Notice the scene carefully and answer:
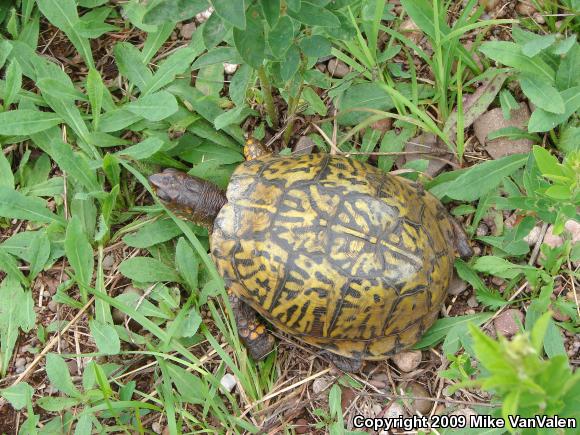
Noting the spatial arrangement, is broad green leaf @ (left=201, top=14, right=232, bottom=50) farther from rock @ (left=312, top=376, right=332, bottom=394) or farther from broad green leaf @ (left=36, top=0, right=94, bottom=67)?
rock @ (left=312, top=376, right=332, bottom=394)

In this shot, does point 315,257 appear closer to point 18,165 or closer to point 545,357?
point 545,357

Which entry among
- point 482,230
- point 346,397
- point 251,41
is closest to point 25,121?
point 251,41

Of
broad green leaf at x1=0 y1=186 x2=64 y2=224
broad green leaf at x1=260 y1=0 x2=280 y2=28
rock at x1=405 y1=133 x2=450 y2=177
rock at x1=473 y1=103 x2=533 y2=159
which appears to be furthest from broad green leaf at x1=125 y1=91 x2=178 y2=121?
rock at x1=473 y1=103 x2=533 y2=159

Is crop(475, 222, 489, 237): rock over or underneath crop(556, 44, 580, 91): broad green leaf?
underneath

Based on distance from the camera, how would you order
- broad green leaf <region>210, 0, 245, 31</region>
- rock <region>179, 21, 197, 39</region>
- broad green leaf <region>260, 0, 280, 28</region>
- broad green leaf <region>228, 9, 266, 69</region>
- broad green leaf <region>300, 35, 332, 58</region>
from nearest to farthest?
broad green leaf <region>210, 0, 245, 31</region>, broad green leaf <region>260, 0, 280, 28</region>, broad green leaf <region>228, 9, 266, 69</region>, broad green leaf <region>300, 35, 332, 58</region>, rock <region>179, 21, 197, 39</region>

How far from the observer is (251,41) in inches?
79.0

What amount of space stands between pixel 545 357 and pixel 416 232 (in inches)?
27.8

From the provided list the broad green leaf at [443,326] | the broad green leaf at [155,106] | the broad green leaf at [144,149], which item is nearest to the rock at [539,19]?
the broad green leaf at [443,326]

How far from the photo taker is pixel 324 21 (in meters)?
1.98

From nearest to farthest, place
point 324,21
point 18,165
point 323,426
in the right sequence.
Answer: point 324,21 → point 323,426 → point 18,165

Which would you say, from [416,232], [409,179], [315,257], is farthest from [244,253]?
[409,179]

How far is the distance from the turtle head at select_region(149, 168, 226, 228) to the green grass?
63 mm

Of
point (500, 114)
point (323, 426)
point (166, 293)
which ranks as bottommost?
point (323, 426)

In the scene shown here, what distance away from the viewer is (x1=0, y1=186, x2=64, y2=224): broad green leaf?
257cm
